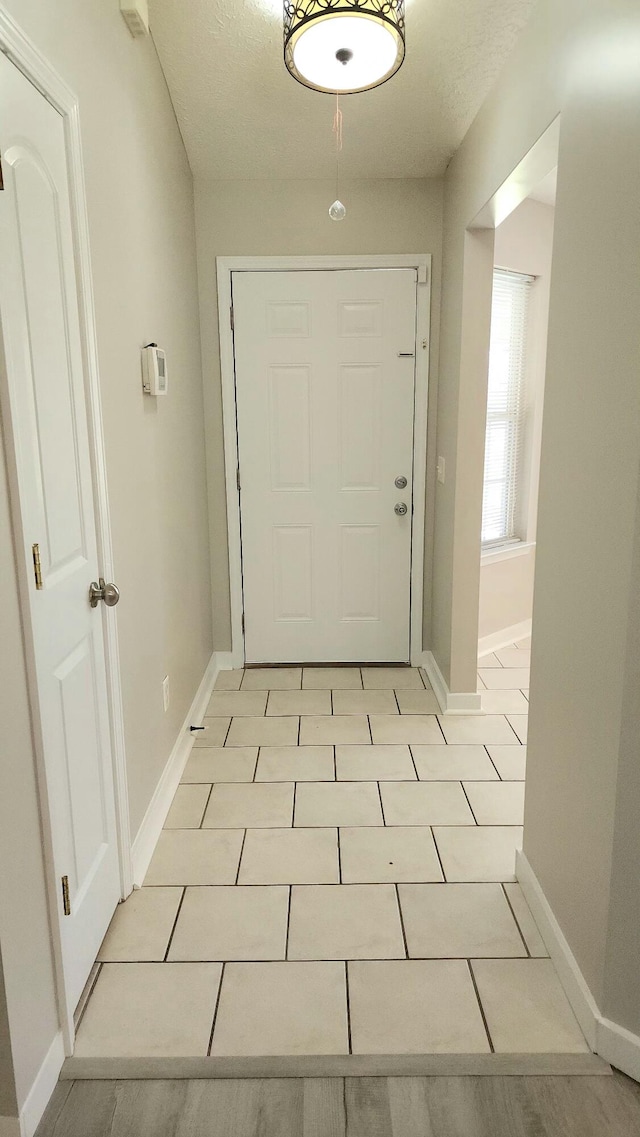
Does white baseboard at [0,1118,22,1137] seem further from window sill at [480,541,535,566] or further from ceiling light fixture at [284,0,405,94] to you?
window sill at [480,541,535,566]

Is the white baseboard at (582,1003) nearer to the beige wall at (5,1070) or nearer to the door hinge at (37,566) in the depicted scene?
the beige wall at (5,1070)

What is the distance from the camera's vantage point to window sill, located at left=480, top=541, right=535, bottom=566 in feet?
13.5

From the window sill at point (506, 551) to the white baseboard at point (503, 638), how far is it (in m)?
0.43

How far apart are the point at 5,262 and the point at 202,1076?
5.44 ft

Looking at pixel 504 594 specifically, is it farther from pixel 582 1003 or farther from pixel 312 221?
pixel 582 1003

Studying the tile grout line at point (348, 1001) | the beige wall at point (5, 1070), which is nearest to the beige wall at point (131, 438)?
the beige wall at point (5, 1070)

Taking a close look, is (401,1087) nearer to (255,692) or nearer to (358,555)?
(255,692)

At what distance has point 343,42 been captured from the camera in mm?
1812

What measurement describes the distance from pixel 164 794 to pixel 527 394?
9.82ft

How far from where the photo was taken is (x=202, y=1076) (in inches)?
60.1

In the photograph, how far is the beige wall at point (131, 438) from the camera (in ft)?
4.48

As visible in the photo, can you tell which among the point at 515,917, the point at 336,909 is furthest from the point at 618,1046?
the point at 336,909

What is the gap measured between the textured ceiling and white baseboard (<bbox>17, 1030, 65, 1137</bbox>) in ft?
9.11

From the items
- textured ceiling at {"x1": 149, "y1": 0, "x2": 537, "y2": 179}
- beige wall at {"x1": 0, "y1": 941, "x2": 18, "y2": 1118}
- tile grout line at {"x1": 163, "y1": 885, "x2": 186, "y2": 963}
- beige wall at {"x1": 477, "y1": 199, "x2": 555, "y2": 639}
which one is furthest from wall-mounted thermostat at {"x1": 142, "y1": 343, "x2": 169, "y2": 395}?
beige wall at {"x1": 477, "y1": 199, "x2": 555, "y2": 639}
